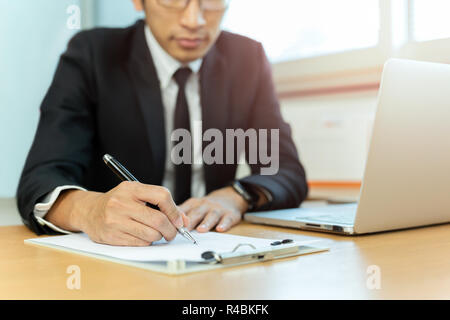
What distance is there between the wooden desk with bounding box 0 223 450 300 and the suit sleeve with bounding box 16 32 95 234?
0.68 ft

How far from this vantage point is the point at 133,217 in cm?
72

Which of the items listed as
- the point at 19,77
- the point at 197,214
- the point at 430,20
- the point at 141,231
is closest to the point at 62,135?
the point at 19,77

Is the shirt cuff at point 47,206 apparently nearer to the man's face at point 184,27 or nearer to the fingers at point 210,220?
the fingers at point 210,220

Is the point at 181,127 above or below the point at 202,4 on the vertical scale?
below

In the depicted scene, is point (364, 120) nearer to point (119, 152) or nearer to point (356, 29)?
point (356, 29)

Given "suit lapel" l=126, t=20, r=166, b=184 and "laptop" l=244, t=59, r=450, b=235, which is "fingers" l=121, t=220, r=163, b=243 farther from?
"suit lapel" l=126, t=20, r=166, b=184

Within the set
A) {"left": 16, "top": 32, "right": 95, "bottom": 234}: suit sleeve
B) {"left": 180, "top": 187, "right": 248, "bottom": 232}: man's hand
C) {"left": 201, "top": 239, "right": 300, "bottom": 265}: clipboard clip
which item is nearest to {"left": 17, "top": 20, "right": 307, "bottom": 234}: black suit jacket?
{"left": 16, "top": 32, "right": 95, "bottom": 234}: suit sleeve

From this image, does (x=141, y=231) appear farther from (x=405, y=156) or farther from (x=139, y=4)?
(x=139, y=4)

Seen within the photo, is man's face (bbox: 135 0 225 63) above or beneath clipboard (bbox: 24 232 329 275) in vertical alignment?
above

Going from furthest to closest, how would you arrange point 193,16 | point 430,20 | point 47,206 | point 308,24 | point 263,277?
1. point 308,24
2. point 430,20
3. point 193,16
4. point 47,206
5. point 263,277

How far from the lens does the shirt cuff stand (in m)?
0.89

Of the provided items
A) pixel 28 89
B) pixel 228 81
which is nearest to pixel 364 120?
pixel 228 81

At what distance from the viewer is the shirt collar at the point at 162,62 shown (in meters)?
1.32

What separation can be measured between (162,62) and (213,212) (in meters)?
0.55
